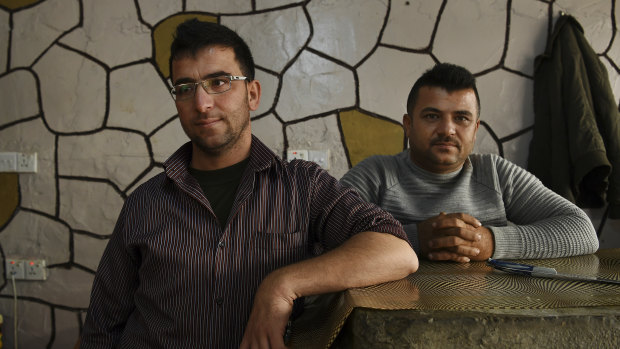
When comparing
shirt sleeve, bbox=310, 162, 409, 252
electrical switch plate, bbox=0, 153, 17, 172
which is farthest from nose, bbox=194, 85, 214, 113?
electrical switch plate, bbox=0, 153, 17, 172

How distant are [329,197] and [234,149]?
12.7 inches

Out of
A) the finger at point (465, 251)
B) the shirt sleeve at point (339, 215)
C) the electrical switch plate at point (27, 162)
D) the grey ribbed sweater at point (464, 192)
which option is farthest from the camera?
the electrical switch plate at point (27, 162)

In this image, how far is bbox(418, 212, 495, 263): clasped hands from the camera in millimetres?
1139

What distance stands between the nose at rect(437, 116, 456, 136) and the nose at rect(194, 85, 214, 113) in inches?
31.6

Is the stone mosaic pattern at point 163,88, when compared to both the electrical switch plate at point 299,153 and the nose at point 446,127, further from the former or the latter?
the nose at point 446,127

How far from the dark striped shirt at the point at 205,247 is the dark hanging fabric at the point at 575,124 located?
1457 millimetres

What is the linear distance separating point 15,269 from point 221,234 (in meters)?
2.09

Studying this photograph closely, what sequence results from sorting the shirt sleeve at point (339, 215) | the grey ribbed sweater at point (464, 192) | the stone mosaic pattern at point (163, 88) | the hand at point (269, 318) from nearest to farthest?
the hand at point (269, 318)
the shirt sleeve at point (339, 215)
the grey ribbed sweater at point (464, 192)
the stone mosaic pattern at point (163, 88)

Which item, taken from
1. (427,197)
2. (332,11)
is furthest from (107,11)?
(427,197)

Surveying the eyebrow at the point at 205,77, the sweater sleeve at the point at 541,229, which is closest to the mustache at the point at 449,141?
the sweater sleeve at the point at 541,229

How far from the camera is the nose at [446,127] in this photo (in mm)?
1480

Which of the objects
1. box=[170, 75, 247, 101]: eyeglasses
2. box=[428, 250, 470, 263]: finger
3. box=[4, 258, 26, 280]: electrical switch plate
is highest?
box=[170, 75, 247, 101]: eyeglasses

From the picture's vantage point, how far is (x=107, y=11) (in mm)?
2393

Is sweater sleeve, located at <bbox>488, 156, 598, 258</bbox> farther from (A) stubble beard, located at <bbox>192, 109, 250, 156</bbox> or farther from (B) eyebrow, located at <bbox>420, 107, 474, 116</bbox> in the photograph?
(A) stubble beard, located at <bbox>192, 109, 250, 156</bbox>
